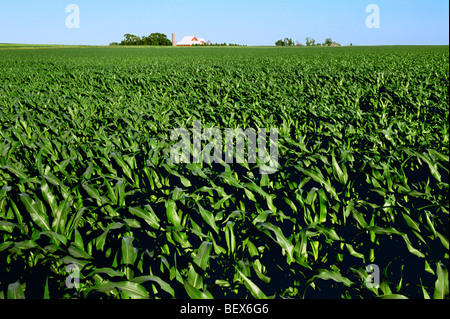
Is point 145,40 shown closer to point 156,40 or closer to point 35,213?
point 156,40

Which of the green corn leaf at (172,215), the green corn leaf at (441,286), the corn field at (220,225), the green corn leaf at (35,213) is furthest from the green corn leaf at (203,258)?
the green corn leaf at (441,286)

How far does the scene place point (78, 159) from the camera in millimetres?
3943

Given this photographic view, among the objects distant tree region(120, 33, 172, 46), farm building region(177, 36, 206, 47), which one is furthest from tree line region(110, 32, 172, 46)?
farm building region(177, 36, 206, 47)

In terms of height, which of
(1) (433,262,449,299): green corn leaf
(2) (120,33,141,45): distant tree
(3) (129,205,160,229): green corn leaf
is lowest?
(1) (433,262,449,299): green corn leaf

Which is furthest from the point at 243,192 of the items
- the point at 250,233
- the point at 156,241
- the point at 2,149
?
the point at 2,149

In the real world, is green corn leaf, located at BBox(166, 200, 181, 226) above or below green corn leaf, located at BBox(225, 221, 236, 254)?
above

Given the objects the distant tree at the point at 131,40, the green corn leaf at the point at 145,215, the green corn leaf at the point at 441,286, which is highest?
the distant tree at the point at 131,40

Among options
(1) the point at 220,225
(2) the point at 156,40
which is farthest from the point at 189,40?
(1) the point at 220,225

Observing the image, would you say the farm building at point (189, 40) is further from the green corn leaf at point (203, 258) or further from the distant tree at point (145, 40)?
the green corn leaf at point (203, 258)

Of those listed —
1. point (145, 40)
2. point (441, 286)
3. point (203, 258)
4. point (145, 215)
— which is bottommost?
point (441, 286)

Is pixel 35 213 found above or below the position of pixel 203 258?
above

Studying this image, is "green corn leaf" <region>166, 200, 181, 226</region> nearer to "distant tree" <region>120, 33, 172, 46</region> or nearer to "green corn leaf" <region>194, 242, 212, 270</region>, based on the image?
"green corn leaf" <region>194, 242, 212, 270</region>

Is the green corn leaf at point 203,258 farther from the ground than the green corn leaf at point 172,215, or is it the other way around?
the green corn leaf at point 172,215
